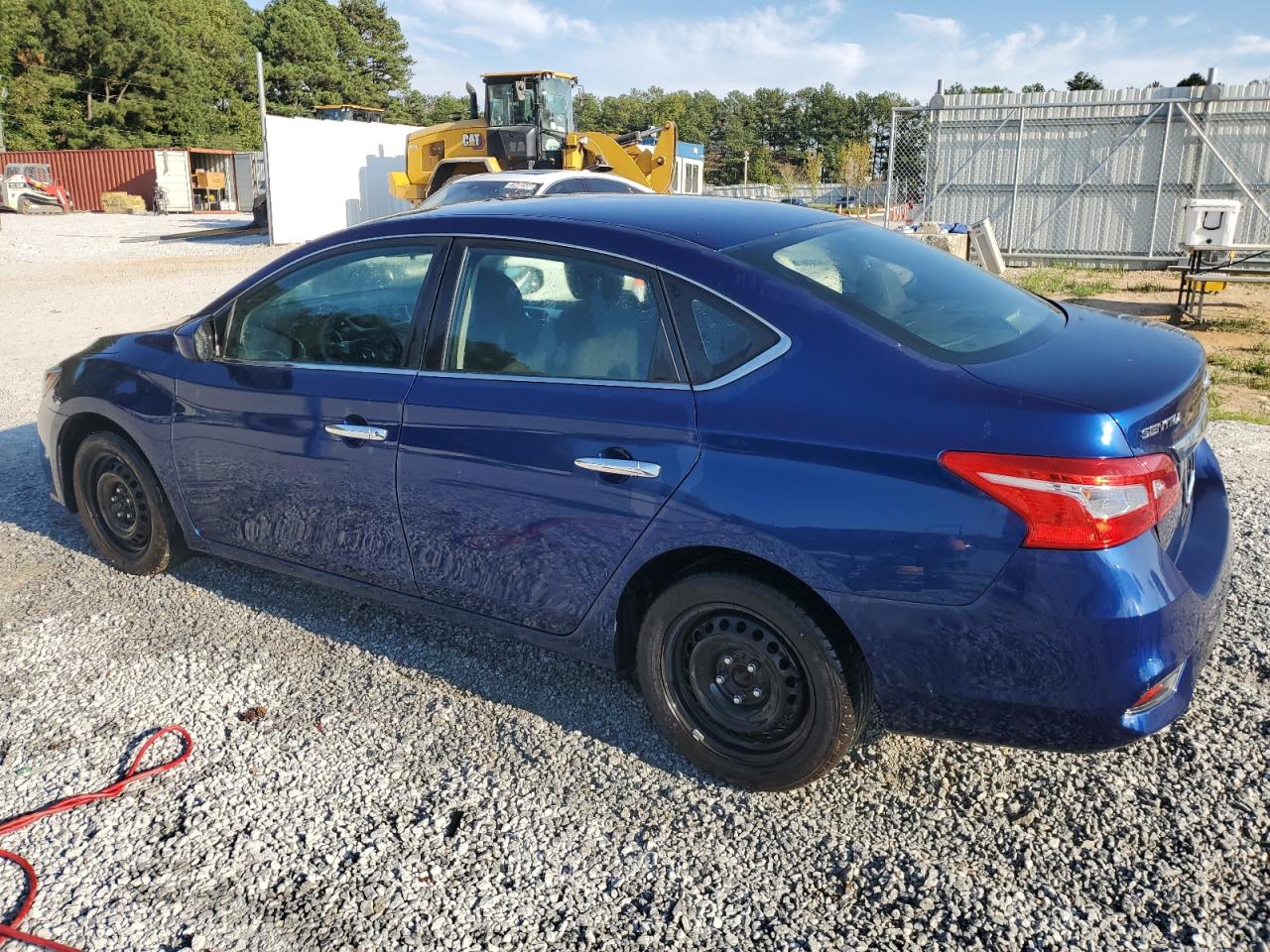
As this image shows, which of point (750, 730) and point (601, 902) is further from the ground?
point (750, 730)

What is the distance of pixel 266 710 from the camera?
11.3 feet

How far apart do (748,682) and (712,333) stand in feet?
3.38

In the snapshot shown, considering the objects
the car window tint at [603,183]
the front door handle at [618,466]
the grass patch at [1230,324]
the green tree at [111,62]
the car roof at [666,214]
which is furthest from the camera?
the green tree at [111,62]

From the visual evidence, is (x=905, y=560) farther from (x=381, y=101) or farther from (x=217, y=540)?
(x=381, y=101)

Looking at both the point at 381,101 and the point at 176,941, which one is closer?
the point at 176,941

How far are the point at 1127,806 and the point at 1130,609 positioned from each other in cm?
83

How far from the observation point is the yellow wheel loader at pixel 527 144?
20953 mm

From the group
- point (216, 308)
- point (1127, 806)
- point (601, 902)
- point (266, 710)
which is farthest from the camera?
point (216, 308)

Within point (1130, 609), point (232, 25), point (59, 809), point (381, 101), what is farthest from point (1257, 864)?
point (232, 25)

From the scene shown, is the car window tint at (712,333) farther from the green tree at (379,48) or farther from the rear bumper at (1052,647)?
the green tree at (379,48)

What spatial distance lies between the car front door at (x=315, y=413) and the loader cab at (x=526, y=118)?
1801 centimetres

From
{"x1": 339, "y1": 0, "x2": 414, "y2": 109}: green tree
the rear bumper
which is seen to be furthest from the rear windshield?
{"x1": 339, "y1": 0, "x2": 414, "y2": 109}: green tree

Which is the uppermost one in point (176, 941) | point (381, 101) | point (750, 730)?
point (381, 101)

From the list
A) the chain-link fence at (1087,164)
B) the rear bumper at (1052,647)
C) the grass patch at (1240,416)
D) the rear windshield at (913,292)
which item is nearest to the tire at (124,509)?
the rear windshield at (913,292)
